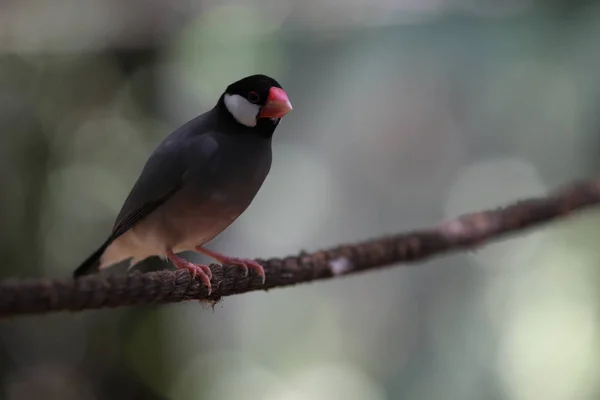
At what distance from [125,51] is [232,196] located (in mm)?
725

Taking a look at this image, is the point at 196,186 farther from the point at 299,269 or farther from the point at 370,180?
the point at 370,180

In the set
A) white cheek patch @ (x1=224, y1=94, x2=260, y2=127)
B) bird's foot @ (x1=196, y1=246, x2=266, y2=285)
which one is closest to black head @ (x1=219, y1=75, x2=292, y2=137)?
white cheek patch @ (x1=224, y1=94, x2=260, y2=127)

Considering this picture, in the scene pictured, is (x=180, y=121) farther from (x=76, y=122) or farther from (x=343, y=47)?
(x=343, y=47)

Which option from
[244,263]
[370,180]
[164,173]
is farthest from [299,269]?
[370,180]

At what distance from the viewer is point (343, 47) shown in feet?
5.06

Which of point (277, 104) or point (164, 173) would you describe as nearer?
point (277, 104)

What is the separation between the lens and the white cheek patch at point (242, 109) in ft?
1.74

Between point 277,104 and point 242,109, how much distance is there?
2.1 inches

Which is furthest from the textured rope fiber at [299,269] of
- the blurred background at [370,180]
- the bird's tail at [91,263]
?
the blurred background at [370,180]

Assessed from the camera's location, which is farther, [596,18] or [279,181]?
[596,18]

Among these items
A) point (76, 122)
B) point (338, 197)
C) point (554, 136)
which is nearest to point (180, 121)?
point (76, 122)

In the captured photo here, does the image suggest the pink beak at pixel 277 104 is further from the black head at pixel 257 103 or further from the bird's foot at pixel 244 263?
the bird's foot at pixel 244 263

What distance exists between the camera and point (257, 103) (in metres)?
0.52

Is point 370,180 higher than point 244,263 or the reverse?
the reverse
